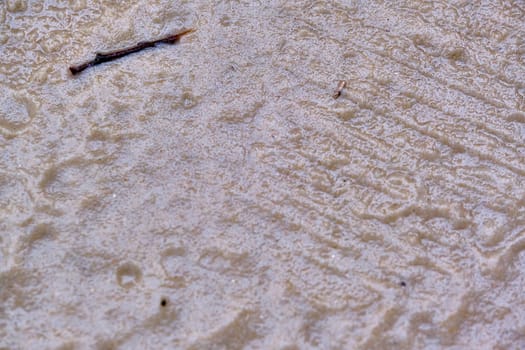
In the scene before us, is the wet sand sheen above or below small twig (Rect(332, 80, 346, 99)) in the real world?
below

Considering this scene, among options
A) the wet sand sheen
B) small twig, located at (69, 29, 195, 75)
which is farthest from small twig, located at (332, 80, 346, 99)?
small twig, located at (69, 29, 195, 75)

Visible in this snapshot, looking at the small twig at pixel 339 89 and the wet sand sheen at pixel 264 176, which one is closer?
the wet sand sheen at pixel 264 176

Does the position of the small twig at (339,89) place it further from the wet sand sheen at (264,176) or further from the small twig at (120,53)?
the small twig at (120,53)

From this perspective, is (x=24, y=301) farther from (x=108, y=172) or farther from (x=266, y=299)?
(x=266, y=299)

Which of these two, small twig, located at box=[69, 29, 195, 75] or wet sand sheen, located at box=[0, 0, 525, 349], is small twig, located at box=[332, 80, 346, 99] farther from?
small twig, located at box=[69, 29, 195, 75]

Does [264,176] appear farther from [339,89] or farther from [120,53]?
[120,53]

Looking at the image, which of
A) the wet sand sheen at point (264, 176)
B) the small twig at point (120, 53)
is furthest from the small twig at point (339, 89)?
the small twig at point (120, 53)

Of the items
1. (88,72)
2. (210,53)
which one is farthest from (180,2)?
(88,72)
